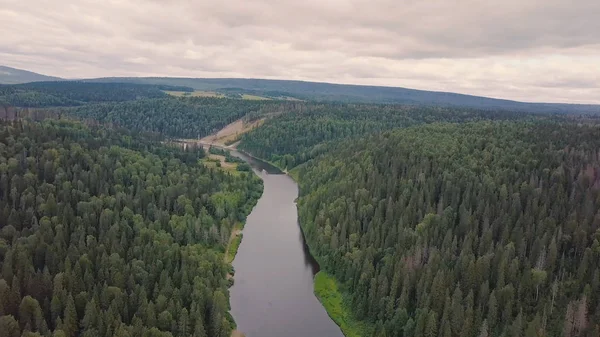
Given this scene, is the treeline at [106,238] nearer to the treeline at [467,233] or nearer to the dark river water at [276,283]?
the dark river water at [276,283]

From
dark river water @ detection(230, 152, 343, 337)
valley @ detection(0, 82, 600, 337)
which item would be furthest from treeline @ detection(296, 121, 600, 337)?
dark river water @ detection(230, 152, 343, 337)

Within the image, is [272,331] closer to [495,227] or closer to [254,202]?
[495,227]

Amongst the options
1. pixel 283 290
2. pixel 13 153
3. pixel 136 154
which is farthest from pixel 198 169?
pixel 283 290

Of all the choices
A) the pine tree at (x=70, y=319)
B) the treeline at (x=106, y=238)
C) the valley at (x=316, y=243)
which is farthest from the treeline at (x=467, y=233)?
the pine tree at (x=70, y=319)

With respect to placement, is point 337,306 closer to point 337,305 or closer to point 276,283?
point 337,305

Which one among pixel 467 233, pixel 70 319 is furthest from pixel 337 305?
pixel 70 319

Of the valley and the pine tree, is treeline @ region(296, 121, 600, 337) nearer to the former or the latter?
the valley
